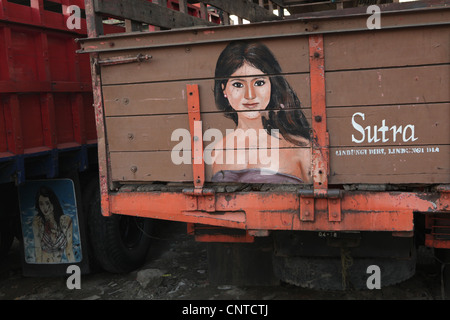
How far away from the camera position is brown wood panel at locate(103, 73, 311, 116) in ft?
9.87

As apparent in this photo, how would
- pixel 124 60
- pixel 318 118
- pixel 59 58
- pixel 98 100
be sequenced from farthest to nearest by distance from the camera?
pixel 59 58 → pixel 98 100 → pixel 124 60 → pixel 318 118

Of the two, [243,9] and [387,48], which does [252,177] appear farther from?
[243,9]

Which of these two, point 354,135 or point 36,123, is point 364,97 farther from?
point 36,123

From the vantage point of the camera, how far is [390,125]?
275 cm

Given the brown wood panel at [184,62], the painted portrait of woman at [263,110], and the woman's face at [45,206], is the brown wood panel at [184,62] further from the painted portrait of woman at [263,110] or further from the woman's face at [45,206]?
the woman's face at [45,206]

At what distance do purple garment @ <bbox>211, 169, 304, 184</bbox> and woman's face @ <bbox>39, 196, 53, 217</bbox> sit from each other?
230 centimetres

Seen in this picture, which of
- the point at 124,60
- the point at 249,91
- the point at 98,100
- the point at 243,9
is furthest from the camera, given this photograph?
the point at 243,9

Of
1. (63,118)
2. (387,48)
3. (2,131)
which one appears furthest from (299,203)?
(63,118)

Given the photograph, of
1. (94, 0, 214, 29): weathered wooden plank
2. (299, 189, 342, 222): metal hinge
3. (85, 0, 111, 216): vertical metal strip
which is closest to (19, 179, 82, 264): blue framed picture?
(85, 0, 111, 216): vertical metal strip

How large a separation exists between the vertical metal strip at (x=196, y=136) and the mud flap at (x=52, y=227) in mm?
2033

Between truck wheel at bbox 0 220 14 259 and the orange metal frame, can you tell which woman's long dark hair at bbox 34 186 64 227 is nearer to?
truck wheel at bbox 0 220 14 259

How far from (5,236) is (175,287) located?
82.3 inches
